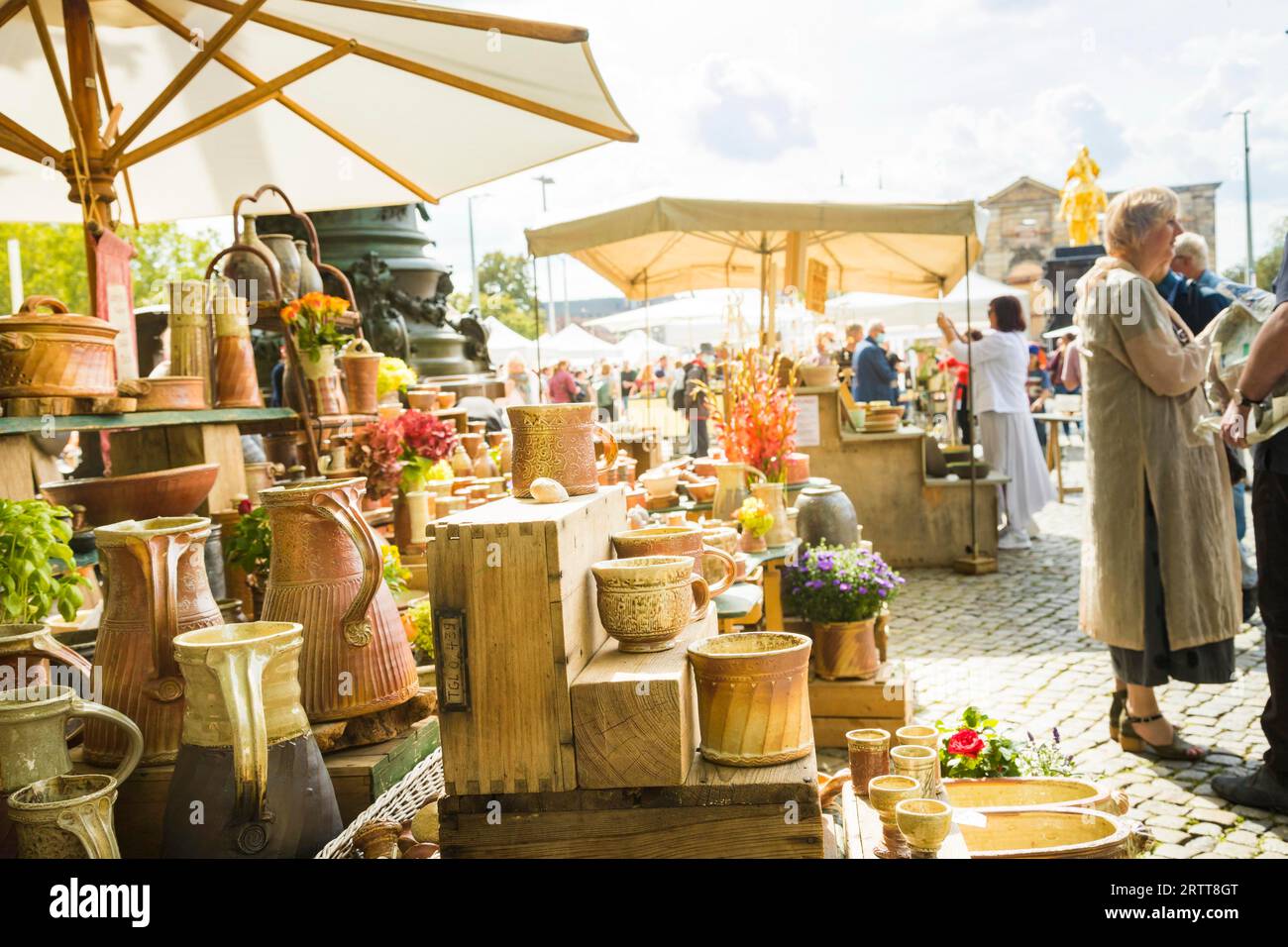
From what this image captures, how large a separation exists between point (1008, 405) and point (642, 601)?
7060 millimetres

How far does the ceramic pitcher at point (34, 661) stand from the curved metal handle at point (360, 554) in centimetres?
44

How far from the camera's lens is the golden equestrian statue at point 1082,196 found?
9.24 m

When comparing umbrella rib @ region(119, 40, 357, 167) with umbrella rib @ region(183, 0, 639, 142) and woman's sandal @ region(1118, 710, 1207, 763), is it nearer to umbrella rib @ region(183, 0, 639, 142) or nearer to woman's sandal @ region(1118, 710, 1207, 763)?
umbrella rib @ region(183, 0, 639, 142)

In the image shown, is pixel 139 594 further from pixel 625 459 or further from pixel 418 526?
pixel 625 459

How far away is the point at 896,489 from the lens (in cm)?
777

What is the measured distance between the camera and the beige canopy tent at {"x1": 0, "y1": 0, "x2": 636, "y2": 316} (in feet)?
10.6

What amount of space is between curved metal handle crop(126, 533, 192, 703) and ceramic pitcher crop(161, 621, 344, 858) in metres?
0.14

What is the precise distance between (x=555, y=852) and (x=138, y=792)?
0.75 metres

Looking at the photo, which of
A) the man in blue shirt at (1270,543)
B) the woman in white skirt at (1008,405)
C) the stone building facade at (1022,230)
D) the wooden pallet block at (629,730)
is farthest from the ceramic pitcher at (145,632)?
the stone building facade at (1022,230)

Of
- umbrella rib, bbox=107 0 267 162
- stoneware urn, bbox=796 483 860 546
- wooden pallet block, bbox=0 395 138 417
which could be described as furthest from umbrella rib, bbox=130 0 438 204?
stoneware urn, bbox=796 483 860 546

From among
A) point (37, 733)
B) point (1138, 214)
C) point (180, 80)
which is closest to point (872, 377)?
point (1138, 214)

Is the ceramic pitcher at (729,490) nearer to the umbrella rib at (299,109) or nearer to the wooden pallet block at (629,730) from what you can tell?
the umbrella rib at (299,109)
